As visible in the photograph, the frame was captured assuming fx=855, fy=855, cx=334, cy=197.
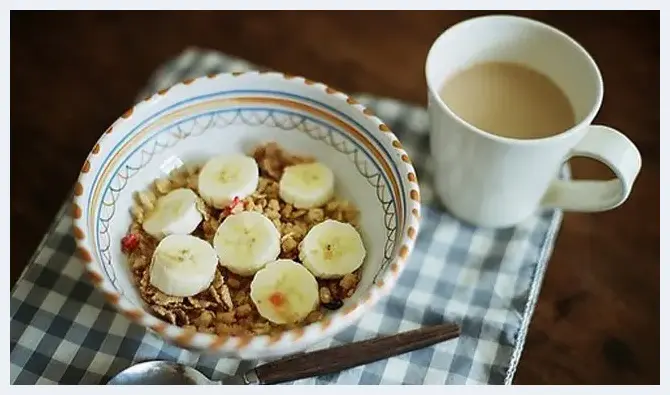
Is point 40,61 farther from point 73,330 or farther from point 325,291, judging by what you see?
point 325,291

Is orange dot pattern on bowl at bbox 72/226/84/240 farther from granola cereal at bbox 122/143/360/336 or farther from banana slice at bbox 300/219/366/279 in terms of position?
banana slice at bbox 300/219/366/279

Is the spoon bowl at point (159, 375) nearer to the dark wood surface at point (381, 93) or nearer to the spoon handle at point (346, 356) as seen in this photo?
the spoon handle at point (346, 356)

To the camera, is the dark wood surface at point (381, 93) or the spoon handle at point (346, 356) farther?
the dark wood surface at point (381, 93)

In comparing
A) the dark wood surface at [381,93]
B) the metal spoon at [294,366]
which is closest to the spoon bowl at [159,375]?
the metal spoon at [294,366]

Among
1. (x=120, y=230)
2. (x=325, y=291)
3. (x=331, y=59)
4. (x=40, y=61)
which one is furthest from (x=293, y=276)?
(x=40, y=61)

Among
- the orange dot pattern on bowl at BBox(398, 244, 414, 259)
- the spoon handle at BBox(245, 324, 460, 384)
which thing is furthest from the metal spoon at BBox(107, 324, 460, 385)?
the orange dot pattern on bowl at BBox(398, 244, 414, 259)

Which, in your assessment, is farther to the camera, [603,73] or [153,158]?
[603,73]
